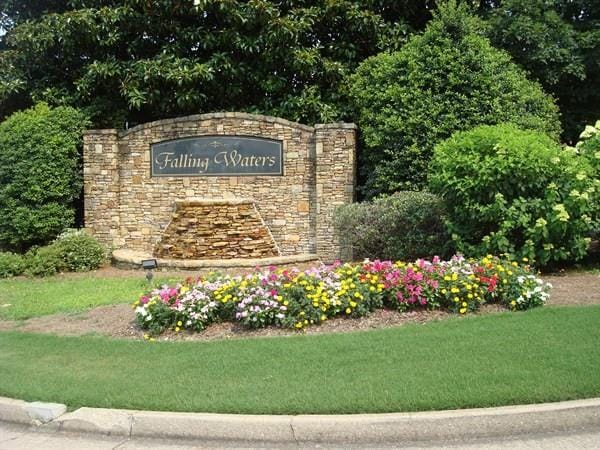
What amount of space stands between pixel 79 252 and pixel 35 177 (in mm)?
2165

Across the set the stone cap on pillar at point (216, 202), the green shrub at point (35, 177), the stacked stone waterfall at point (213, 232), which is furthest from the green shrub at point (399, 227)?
the green shrub at point (35, 177)

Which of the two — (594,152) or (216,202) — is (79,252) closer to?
(216,202)

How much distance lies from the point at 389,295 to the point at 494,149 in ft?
9.74

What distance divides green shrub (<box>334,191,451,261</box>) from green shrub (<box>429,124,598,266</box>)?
1.10 metres

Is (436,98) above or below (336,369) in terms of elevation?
above

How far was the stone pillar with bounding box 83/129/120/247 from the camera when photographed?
13.8 m

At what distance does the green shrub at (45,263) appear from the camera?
478 inches

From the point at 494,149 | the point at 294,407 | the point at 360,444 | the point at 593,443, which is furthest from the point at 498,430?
the point at 494,149

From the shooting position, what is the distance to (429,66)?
464 inches

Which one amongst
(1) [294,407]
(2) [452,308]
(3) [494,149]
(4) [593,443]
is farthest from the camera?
(3) [494,149]

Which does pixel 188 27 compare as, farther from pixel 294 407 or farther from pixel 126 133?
pixel 294 407

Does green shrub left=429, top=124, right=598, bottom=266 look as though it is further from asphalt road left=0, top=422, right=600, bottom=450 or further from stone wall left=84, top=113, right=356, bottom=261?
asphalt road left=0, top=422, right=600, bottom=450

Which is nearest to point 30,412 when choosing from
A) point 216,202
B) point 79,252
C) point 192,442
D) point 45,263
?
point 192,442

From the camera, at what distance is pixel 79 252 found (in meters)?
12.6
